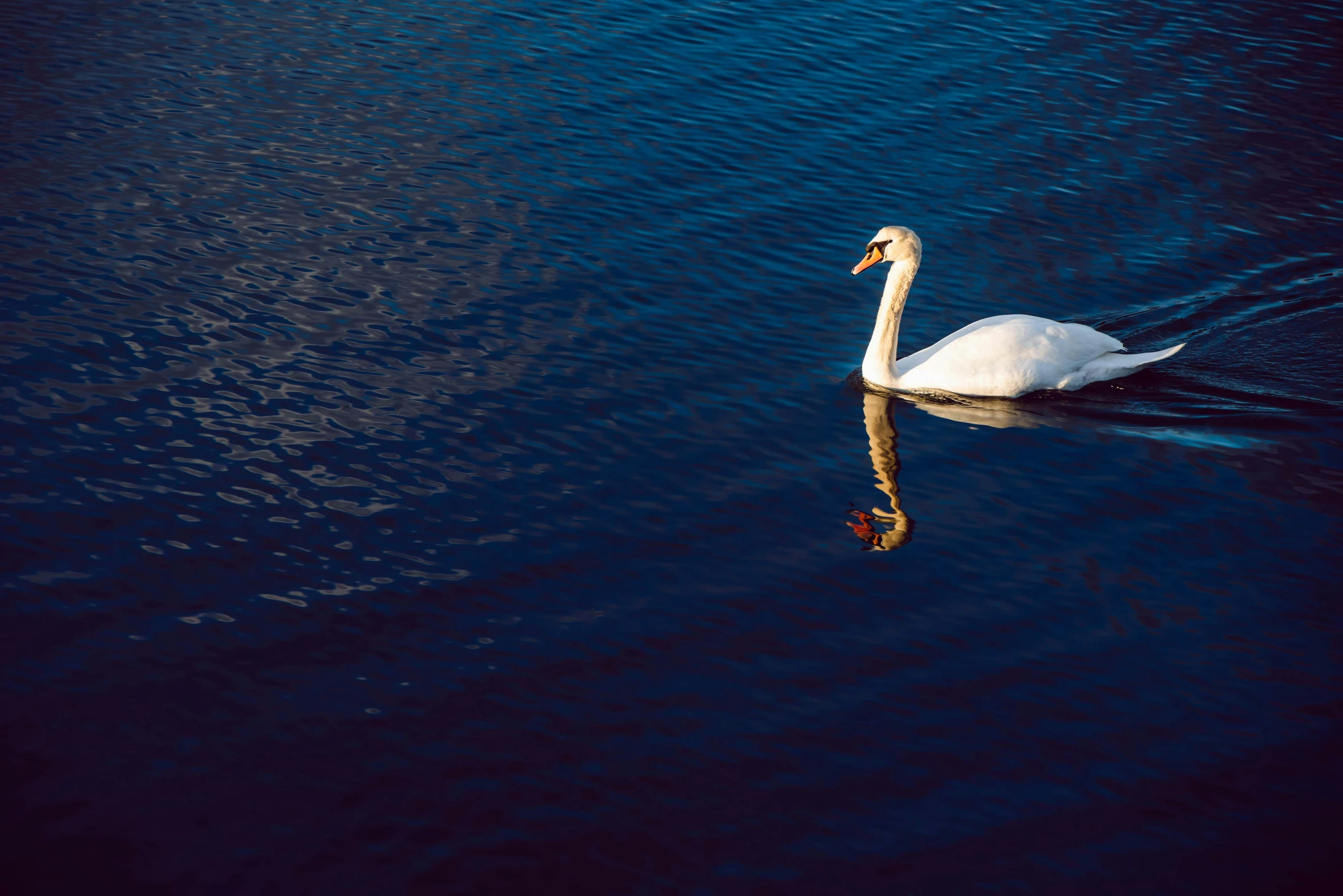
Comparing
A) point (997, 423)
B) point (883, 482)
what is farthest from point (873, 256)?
point (883, 482)

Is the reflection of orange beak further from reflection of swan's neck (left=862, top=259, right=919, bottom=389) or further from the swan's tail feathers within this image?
the swan's tail feathers

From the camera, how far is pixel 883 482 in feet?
36.6

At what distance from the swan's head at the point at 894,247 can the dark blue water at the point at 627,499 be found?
1133mm

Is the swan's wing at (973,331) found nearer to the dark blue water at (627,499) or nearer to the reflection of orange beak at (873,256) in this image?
the dark blue water at (627,499)

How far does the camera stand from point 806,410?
1223 cm

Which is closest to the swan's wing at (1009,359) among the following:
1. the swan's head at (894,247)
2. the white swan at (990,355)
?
the white swan at (990,355)

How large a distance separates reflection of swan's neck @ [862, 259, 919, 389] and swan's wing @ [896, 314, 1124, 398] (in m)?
0.19

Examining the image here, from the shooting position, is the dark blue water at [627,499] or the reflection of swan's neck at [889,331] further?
the reflection of swan's neck at [889,331]

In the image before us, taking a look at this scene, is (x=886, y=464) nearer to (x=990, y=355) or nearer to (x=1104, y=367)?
(x=990, y=355)

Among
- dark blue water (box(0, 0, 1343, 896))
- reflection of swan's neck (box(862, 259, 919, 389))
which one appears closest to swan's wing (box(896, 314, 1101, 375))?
reflection of swan's neck (box(862, 259, 919, 389))

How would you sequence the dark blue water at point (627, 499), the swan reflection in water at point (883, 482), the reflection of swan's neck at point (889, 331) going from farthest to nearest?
the reflection of swan's neck at point (889, 331) → the swan reflection in water at point (883, 482) → the dark blue water at point (627, 499)

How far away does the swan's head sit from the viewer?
510 inches

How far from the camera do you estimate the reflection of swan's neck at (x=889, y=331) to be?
41.3 ft

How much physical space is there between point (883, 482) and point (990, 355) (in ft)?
7.10
